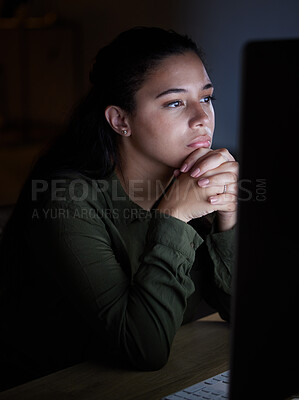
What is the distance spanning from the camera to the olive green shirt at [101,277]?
1020mm

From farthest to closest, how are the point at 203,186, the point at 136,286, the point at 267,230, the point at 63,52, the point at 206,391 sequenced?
the point at 63,52
the point at 203,186
the point at 136,286
the point at 206,391
the point at 267,230

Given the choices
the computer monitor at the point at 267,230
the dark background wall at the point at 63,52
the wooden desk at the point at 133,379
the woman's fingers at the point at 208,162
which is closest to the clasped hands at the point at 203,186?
the woman's fingers at the point at 208,162

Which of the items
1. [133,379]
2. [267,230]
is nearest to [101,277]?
[133,379]

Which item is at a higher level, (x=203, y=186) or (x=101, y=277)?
(x=203, y=186)

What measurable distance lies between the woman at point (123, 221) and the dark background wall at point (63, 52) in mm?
1978

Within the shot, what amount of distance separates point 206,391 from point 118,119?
71 centimetres

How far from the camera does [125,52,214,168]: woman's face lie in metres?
1.22

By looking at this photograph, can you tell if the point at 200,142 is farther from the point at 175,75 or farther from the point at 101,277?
the point at 101,277

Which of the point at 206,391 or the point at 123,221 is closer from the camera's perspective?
the point at 206,391

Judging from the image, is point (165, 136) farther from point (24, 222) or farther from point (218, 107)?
point (218, 107)

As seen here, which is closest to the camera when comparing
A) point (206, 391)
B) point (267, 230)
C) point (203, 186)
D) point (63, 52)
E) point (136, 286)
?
point (267, 230)

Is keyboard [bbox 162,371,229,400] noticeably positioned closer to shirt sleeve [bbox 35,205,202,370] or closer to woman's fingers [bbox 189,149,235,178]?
shirt sleeve [bbox 35,205,202,370]

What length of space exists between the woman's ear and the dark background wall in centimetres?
198

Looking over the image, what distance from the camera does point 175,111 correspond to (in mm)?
1217
